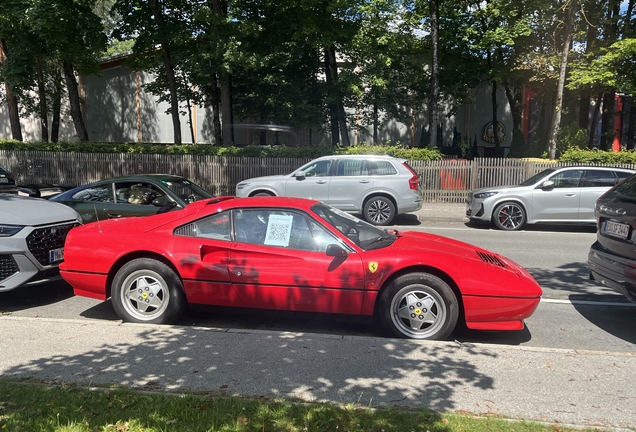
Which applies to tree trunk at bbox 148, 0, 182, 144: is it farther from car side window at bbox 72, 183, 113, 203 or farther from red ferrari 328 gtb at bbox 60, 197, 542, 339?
red ferrari 328 gtb at bbox 60, 197, 542, 339

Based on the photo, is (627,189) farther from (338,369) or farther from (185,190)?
(185,190)

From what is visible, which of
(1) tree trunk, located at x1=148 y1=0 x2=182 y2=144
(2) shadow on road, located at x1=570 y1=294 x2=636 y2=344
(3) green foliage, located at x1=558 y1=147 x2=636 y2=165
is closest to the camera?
(2) shadow on road, located at x1=570 y1=294 x2=636 y2=344

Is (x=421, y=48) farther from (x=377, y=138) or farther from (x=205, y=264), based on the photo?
(x=205, y=264)

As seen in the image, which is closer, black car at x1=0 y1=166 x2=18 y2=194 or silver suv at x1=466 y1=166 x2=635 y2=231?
silver suv at x1=466 y1=166 x2=635 y2=231

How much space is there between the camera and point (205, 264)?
5.47m

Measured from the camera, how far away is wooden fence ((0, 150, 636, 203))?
17984 millimetres

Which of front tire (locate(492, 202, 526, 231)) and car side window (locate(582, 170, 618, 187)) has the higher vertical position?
car side window (locate(582, 170, 618, 187))

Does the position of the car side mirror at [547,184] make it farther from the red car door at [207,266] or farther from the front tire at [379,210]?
the red car door at [207,266]

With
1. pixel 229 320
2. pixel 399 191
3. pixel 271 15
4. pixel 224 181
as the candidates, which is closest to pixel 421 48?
pixel 271 15

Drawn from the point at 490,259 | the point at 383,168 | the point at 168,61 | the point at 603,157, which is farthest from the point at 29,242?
the point at 168,61

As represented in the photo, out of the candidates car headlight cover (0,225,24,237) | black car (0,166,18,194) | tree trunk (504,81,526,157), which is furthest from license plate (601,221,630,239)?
tree trunk (504,81,526,157)

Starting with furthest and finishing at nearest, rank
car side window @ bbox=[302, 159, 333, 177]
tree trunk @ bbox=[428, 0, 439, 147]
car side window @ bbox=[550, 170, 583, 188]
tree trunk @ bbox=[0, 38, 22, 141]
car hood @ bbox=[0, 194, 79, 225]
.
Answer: tree trunk @ bbox=[0, 38, 22, 141], tree trunk @ bbox=[428, 0, 439, 147], car side window @ bbox=[302, 159, 333, 177], car side window @ bbox=[550, 170, 583, 188], car hood @ bbox=[0, 194, 79, 225]

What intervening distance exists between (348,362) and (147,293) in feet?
7.90

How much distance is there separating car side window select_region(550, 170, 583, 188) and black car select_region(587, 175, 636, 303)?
734 cm
